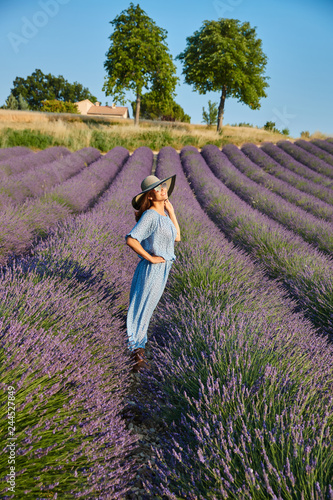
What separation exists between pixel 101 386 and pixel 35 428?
551 millimetres

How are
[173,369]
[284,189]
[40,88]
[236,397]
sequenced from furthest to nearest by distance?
[40,88] < [284,189] < [173,369] < [236,397]

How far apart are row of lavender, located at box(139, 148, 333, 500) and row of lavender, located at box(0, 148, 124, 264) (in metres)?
2.14

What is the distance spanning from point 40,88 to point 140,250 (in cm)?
6819

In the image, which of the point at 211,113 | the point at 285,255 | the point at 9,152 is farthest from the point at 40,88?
the point at 285,255

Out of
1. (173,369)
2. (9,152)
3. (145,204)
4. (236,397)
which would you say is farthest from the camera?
(9,152)

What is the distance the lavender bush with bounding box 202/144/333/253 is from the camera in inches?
212

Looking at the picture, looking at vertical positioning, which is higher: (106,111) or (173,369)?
(106,111)

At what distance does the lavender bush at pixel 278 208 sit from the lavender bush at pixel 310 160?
305cm

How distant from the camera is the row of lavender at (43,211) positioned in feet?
12.8

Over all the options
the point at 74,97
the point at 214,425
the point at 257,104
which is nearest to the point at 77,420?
the point at 214,425

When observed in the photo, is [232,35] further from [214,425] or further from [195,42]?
[214,425]

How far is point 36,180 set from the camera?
273 inches

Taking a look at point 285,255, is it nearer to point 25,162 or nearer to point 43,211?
point 43,211

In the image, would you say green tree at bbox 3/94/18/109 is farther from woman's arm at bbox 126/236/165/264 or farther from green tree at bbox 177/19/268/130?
woman's arm at bbox 126/236/165/264
